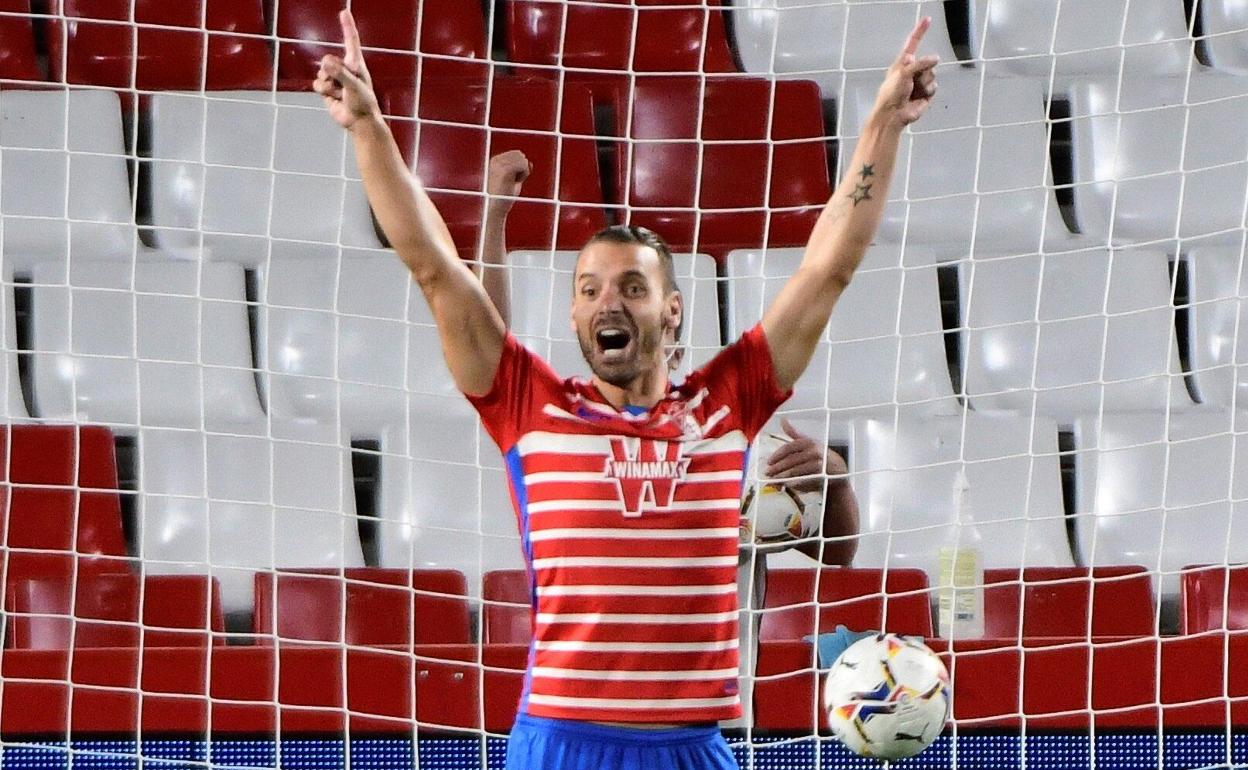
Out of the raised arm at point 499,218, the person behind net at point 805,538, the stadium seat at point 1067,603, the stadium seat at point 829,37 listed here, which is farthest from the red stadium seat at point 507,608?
the stadium seat at point 829,37

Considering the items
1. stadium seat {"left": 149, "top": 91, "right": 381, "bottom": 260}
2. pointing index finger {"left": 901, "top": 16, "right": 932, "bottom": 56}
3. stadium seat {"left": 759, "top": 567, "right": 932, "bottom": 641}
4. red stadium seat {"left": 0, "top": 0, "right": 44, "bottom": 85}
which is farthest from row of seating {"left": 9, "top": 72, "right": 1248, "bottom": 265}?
pointing index finger {"left": 901, "top": 16, "right": 932, "bottom": 56}

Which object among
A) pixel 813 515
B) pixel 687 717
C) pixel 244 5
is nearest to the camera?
pixel 687 717

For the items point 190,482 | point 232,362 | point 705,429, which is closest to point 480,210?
point 232,362

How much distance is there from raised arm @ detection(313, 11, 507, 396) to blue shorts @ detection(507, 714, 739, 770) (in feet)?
1.64

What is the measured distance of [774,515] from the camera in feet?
11.9

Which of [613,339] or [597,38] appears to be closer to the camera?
[613,339]

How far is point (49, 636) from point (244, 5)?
2.18 meters

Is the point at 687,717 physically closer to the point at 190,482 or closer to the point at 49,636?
the point at 49,636

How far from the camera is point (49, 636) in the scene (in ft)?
13.6

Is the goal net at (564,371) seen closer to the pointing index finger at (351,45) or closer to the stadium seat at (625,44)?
the stadium seat at (625,44)

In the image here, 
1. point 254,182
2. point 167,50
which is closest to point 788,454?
point 254,182

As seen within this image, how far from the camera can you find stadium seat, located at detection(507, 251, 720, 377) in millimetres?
4773

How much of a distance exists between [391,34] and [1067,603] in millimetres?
2728

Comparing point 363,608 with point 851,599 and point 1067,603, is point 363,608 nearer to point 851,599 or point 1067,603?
point 851,599
